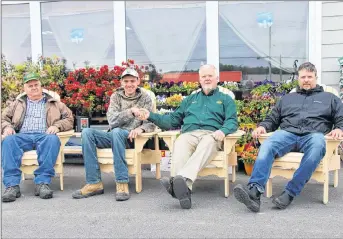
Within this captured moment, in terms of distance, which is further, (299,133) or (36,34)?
(36,34)

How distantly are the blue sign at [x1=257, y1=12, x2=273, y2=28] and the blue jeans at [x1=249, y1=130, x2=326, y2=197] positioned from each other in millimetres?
2396

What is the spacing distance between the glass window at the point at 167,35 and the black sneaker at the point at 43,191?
257 centimetres

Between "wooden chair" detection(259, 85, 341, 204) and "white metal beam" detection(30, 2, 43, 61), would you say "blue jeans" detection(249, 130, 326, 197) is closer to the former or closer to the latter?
"wooden chair" detection(259, 85, 341, 204)

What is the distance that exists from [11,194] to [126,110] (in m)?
1.19

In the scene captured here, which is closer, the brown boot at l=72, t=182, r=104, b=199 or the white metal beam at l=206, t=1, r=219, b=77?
the brown boot at l=72, t=182, r=104, b=199

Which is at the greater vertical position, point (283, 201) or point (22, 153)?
point (22, 153)

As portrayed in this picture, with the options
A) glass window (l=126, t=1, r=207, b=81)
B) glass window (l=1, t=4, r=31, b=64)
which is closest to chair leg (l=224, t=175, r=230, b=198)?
glass window (l=126, t=1, r=207, b=81)

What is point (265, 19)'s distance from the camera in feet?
17.5

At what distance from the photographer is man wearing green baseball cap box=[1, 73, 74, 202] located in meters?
3.56

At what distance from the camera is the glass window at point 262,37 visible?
17.2 feet

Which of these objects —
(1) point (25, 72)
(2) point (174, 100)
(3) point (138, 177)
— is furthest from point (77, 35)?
(3) point (138, 177)

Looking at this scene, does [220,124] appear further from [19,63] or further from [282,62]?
[19,63]

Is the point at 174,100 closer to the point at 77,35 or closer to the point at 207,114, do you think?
the point at 207,114

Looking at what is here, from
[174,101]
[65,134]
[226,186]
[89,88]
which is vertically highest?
[89,88]
